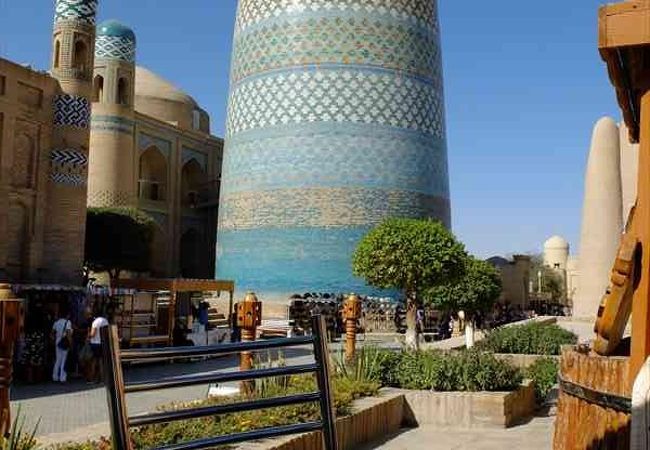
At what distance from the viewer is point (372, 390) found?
6.09 metres

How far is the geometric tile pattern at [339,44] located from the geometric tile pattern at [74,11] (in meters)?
7.31

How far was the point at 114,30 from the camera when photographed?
27.5 metres

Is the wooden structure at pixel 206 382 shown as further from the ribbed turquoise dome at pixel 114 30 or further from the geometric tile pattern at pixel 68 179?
the ribbed turquoise dome at pixel 114 30

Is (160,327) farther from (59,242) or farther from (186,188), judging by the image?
(186,188)

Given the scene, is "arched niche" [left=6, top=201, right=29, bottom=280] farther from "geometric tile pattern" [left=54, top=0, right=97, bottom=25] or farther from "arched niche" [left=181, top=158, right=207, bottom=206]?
"arched niche" [left=181, top=158, right=207, bottom=206]

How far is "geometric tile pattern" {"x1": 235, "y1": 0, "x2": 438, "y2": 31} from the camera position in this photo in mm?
22125

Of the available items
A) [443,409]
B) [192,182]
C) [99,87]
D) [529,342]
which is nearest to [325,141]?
[99,87]

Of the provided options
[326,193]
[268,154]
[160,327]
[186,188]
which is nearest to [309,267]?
[326,193]

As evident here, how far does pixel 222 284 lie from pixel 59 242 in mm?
3217

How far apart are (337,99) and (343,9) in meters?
2.65

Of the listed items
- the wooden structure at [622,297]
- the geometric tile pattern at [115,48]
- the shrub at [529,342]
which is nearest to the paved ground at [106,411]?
the shrub at [529,342]

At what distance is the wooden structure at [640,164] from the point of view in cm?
210

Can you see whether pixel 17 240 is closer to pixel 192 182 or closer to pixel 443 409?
pixel 443 409

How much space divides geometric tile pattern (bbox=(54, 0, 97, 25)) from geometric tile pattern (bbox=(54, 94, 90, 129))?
2107 mm
